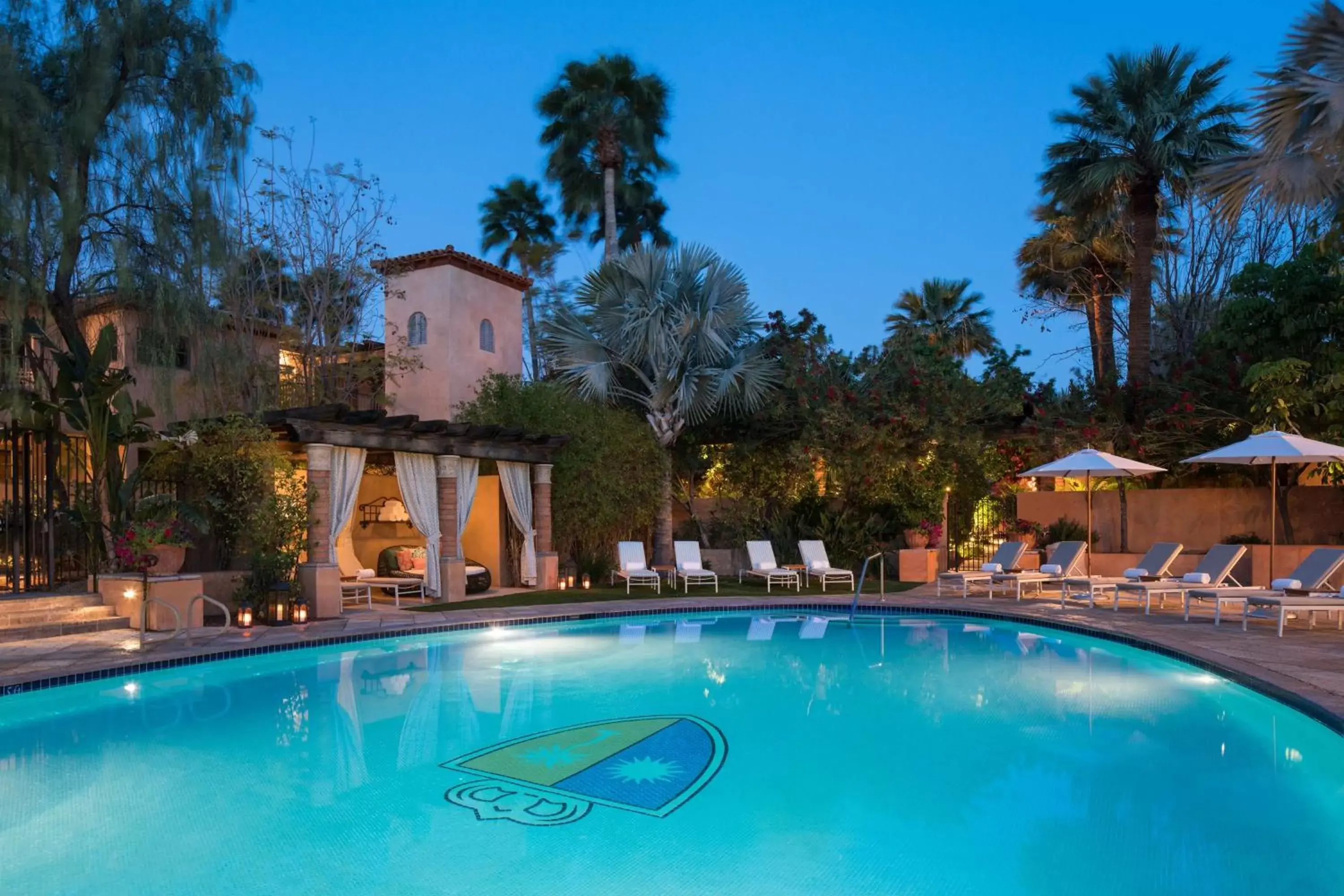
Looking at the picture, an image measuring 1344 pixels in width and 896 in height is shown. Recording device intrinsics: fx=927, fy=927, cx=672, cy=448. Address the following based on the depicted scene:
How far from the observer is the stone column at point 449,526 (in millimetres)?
14148

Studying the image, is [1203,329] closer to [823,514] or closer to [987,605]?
[823,514]

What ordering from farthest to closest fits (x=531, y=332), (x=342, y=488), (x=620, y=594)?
(x=531, y=332)
(x=620, y=594)
(x=342, y=488)

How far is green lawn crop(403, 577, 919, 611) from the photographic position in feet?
44.7

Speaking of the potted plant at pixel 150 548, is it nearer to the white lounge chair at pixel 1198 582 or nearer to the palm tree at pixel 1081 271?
the white lounge chair at pixel 1198 582

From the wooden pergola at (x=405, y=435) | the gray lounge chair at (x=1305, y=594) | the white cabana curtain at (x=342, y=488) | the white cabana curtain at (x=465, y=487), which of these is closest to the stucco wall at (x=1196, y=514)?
the gray lounge chair at (x=1305, y=594)

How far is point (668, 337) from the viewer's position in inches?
643

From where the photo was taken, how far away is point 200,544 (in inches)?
518

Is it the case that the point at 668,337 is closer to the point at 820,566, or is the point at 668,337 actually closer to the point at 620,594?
the point at 620,594

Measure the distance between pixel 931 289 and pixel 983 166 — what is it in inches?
1984

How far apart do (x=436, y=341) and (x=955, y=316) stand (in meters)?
14.7

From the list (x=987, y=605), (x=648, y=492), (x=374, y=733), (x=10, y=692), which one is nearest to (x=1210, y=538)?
(x=987, y=605)

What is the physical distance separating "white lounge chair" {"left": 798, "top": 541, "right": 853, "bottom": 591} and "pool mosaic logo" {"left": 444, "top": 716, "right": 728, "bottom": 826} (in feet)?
29.8

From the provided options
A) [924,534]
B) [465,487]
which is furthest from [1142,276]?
[465,487]

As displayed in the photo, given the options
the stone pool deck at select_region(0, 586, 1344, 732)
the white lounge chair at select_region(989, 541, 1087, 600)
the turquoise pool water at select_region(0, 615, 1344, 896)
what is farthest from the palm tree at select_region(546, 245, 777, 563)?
the turquoise pool water at select_region(0, 615, 1344, 896)
